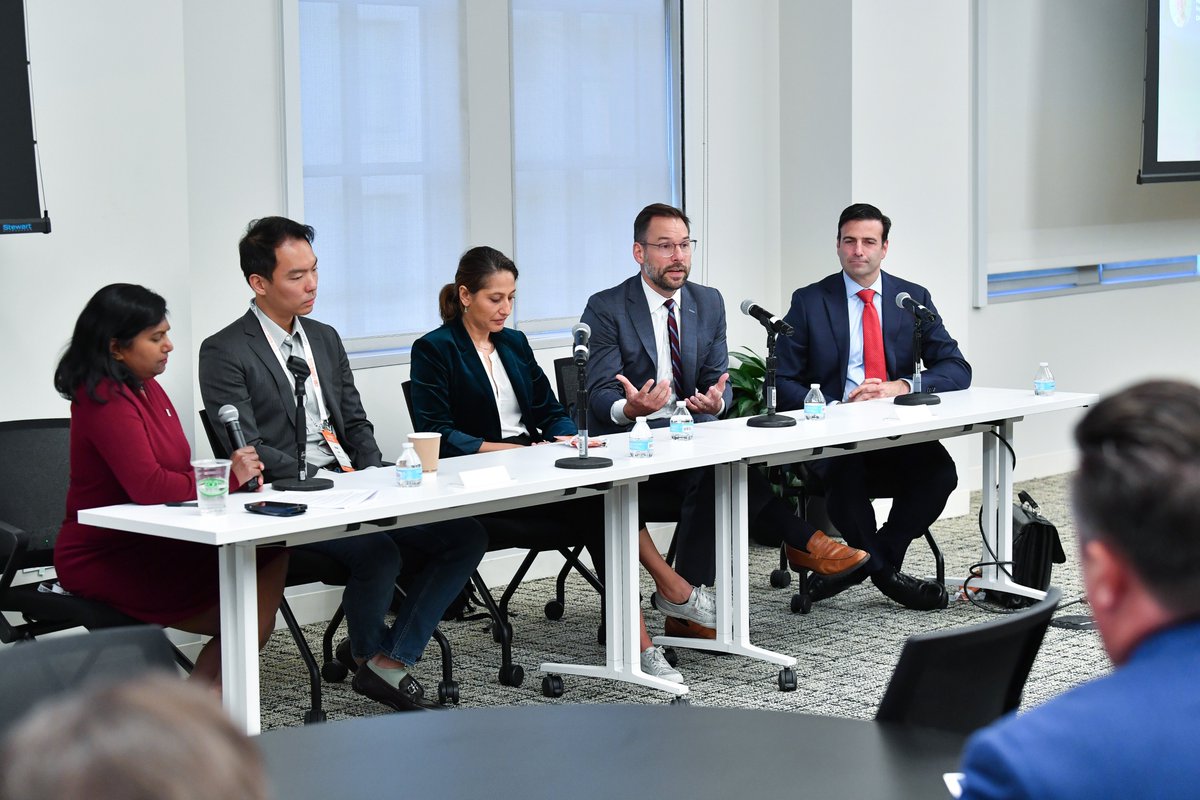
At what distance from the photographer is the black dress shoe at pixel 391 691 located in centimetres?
405

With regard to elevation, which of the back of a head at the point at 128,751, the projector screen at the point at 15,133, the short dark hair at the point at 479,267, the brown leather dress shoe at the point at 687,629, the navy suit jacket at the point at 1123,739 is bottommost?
the brown leather dress shoe at the point at 687,629

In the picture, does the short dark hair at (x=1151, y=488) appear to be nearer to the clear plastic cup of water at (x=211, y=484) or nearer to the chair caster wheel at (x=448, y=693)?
the clear plastic cup of water at (x=211, y=484)

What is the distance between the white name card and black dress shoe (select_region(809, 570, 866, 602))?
1.80 metres

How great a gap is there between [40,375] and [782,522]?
2.44 m

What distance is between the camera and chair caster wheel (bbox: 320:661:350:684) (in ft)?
14.8

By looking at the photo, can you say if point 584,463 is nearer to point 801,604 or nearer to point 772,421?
point 772,421

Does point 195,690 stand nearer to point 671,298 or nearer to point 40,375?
point 40,375

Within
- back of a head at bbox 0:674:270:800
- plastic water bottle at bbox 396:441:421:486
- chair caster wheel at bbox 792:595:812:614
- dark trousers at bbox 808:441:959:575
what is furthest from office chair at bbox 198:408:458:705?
back of a head at bbox 0:674:270:800

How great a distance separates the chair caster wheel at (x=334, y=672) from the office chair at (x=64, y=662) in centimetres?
261

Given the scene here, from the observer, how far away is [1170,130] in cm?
775

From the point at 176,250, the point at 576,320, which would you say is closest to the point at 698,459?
the point at 176,250

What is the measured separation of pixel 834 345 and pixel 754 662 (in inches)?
52.5

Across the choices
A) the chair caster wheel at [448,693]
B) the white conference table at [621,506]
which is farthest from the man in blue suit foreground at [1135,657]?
the chair caster wheel at [448,693]

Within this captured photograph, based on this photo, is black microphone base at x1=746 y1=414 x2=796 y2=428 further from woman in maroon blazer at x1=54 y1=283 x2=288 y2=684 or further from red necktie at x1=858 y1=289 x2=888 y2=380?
woman in maroon blazer at x1=54 y1=283 x2=288 y2=684
